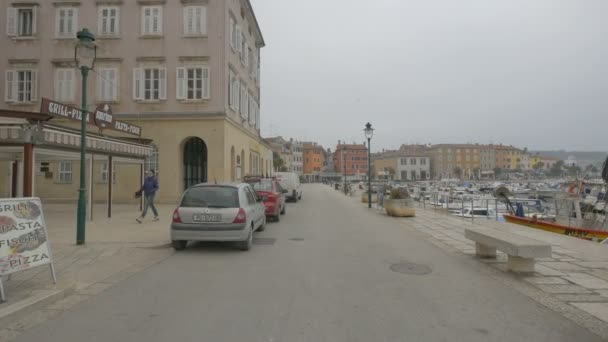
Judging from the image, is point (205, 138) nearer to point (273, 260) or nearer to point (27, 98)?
point (27, 98)

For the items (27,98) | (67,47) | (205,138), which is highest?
(67,47)

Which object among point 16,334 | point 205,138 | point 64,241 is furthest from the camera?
point 205,138

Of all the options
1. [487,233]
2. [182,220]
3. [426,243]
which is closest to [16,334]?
[182,220]

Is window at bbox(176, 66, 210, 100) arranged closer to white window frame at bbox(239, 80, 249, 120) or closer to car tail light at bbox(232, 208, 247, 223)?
white window frame at bbox(239, 80, 249, 120)

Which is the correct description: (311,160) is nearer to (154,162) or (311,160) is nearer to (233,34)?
(233,34)

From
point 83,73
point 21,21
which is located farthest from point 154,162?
point 83,73

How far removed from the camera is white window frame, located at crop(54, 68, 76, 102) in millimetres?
22547

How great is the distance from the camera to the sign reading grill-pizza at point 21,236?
473 centimetres

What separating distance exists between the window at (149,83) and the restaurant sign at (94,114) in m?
6.14

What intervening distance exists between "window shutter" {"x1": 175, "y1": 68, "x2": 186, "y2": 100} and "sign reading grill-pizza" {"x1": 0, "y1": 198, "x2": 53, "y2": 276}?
17.7 meters

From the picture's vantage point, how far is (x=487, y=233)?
741 centimetres

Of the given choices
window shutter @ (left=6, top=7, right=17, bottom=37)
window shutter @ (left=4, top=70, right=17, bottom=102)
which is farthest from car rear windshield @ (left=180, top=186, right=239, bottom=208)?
window shutter @ (left=6, top=7, right=17, bottom=37)

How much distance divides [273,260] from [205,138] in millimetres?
15634

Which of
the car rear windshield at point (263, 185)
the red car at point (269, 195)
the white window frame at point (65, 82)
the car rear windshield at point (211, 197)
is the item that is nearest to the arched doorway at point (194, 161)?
the white window frame at point (65, 82)
